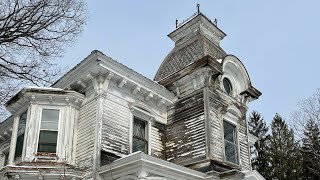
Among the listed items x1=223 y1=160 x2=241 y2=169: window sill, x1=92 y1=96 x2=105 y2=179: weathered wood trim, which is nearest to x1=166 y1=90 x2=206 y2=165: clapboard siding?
x1=223 y1=160 x2=241 y2=169: window sill

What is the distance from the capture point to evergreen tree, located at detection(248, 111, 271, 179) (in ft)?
124

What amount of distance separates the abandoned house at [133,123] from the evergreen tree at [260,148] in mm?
22731

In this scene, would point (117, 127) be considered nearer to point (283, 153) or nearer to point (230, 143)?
point (230, 143)

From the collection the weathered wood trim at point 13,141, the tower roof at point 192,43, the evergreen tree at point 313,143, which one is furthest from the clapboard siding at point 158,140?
the evergreen tree at point 313,143

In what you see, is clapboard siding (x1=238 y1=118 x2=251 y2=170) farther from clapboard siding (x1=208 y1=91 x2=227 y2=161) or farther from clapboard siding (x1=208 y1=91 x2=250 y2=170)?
clapboard siding (x1=208 y1=91 x2=227 y2=161)

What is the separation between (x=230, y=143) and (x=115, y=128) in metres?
4.92

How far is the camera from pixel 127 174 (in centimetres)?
1149

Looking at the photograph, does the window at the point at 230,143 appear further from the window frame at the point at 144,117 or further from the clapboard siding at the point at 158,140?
the window frame at the point at 144,117

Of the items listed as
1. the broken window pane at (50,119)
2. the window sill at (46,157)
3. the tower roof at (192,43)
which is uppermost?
the tower roof at (192,43)

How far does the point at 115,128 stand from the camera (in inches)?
522

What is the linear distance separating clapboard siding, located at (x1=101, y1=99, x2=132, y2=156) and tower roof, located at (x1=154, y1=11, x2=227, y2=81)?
4.06 meters

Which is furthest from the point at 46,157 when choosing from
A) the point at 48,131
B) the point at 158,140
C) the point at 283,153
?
the point at 283,153

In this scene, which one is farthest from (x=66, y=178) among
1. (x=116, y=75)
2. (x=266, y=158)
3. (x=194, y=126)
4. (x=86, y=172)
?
(x=266, y=158)

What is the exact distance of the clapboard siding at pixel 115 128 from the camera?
1281cm
